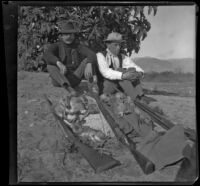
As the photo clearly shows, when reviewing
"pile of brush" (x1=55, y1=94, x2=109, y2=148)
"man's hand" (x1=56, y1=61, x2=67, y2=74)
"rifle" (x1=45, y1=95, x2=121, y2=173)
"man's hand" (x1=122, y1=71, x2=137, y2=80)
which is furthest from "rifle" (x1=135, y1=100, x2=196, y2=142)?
"man's hand" (x1=56, y1=61, x2=67, y2=74)

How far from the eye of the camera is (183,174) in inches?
150

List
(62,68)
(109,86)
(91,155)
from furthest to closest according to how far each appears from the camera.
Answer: (109,86)
(62,68)
(91,155)

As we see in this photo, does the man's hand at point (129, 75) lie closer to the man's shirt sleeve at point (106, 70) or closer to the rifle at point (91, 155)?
the man's shirt sleeve at point (106, 70)

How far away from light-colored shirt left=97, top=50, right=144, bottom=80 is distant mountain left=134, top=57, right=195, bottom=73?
0.06 meters

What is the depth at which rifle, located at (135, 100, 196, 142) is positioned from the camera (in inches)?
154

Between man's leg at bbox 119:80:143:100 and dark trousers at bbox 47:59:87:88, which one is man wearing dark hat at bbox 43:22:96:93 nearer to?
dark trousers at bbox 47:59:87:88

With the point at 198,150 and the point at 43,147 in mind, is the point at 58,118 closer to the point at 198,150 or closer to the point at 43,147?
the point at 43,147

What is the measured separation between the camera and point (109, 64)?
3.97m

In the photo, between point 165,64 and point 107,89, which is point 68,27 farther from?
point 165,64

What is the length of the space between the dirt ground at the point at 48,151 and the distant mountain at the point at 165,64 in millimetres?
487

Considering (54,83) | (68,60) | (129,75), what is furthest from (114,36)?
(54,83)

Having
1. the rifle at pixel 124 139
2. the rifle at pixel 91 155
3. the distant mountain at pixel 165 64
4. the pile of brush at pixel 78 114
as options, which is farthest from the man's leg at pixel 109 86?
the rifle at pixel 91 155

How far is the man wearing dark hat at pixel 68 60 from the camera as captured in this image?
3896 millimetres

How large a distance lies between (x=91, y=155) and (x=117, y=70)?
0.94 meters
